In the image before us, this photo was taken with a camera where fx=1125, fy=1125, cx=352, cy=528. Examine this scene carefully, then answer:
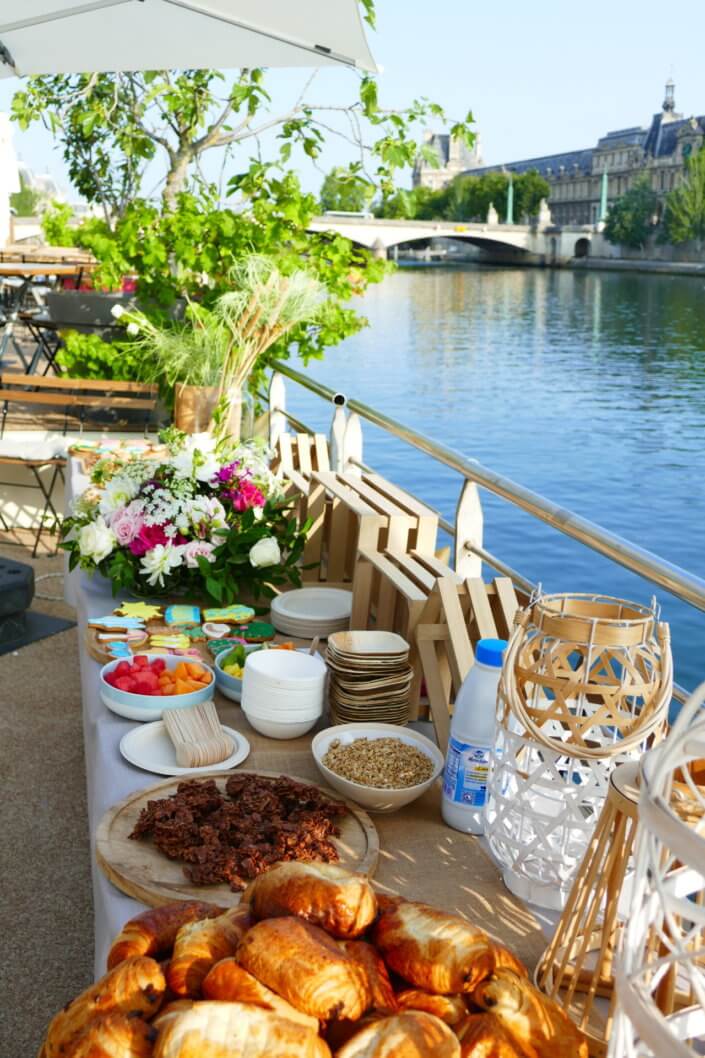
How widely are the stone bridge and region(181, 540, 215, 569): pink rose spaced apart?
52237mm

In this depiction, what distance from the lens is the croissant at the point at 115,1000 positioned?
913mm

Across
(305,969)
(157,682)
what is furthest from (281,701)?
(305,969)

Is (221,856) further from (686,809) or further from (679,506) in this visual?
(679,506)

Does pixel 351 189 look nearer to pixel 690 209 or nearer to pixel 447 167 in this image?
pixel 690 209

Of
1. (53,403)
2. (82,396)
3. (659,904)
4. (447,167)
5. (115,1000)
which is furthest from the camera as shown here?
(447,167)

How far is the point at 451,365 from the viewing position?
28.3m

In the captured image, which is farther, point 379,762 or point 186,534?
point 186,534

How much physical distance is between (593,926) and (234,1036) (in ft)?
1.65

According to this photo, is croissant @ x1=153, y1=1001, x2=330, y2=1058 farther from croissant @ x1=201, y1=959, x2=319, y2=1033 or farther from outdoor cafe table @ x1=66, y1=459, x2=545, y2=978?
outdoor cafe table @ x1=66, y1=459, x2=545, y2=978

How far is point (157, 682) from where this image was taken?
221 cm

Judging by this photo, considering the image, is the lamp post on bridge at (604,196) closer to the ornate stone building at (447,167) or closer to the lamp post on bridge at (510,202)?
the lamp post on bridge at (510,202)

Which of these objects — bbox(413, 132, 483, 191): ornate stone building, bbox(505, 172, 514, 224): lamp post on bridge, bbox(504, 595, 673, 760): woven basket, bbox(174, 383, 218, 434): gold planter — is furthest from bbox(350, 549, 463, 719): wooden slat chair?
bbox(413, 132, 483, 191): ornate stone building

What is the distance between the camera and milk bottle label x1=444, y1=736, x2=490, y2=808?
1701mm

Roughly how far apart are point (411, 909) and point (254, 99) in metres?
6.08
